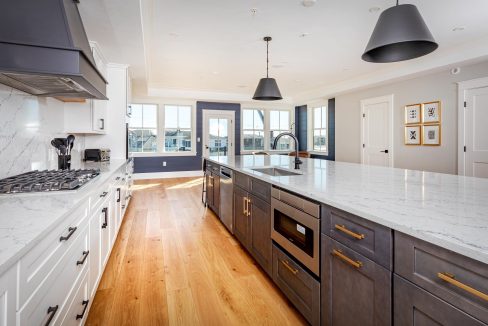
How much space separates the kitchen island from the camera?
33.2 inches

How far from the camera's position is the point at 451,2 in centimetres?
316

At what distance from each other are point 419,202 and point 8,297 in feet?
5.31

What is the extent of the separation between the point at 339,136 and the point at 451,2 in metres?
4.73

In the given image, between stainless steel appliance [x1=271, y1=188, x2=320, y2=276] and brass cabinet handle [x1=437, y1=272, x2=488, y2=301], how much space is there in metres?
0.69

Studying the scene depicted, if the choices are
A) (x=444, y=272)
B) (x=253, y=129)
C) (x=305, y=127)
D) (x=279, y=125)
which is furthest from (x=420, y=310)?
(x=279, y=125)

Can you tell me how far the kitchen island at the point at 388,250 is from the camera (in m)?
0.84

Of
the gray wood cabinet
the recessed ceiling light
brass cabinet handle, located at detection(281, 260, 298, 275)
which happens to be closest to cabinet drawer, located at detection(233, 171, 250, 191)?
the gray wood cabinet

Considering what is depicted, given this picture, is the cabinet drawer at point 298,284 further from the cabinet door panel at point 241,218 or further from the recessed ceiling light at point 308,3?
the recessed ceiling light at point 308,3

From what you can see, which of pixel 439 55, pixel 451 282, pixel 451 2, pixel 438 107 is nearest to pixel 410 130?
pixel 438 107

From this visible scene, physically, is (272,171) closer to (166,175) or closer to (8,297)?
(8,297)

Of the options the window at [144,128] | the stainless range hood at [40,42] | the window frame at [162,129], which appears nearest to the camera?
the stainless range hood at [40,42]

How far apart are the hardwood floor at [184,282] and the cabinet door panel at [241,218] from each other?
0.17m

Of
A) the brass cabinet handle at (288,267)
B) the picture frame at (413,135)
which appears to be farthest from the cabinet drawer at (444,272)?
the picture frame at (413,135)

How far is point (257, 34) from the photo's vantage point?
4.05 m
